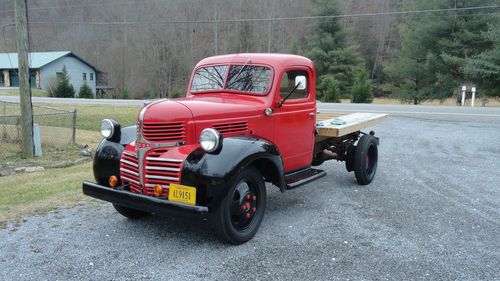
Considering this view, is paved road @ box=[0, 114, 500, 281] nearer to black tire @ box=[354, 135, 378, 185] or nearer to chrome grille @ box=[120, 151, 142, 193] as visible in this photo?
black tire @ box=[354, 135, 378, 185]

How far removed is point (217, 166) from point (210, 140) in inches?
10.1

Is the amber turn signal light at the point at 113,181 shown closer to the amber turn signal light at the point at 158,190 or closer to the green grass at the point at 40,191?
the amber turn signal light at the point at 158,190

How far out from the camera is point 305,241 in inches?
174

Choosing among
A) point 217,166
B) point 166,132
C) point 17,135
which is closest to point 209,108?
point 166,132

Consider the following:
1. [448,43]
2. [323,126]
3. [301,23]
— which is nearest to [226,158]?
[323,126]

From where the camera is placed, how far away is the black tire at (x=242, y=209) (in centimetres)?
402

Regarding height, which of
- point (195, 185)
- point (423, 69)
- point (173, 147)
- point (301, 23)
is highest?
point (301, 23)

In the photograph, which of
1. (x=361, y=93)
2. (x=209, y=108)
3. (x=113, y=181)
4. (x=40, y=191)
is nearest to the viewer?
(x=209, y=108)

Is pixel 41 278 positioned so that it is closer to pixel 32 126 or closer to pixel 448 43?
pixel 32 126

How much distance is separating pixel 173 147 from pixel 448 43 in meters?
30.0

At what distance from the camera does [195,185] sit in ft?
12.9

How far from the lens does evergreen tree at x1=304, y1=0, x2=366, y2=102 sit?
3484 cm

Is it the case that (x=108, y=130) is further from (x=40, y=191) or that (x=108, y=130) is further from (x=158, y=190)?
(x=40, y=191)

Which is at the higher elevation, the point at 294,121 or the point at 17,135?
the point at 294,121
